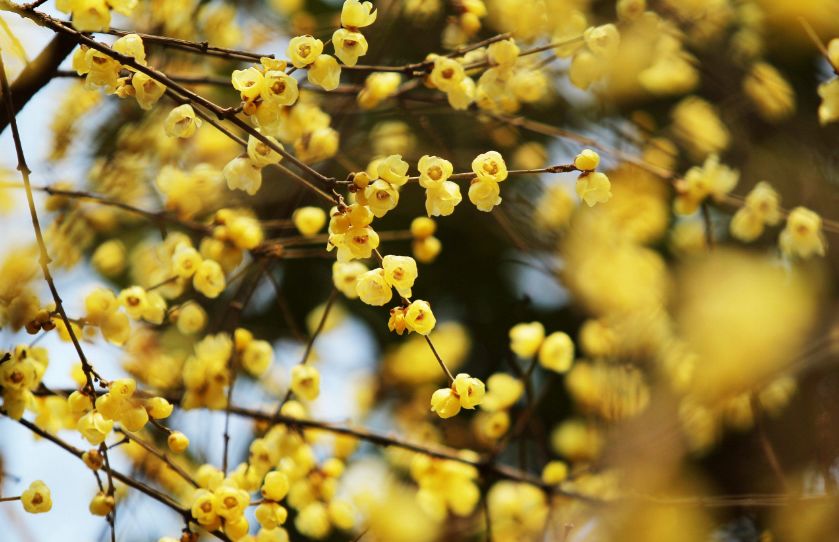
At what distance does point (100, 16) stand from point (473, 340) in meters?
1.69

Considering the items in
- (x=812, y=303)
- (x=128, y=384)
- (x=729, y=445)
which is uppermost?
(x=128, y=384)

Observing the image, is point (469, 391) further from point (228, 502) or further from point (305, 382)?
point (305, 382)

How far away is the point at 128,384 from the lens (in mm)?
915

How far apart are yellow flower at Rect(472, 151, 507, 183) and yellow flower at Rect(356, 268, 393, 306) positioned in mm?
149

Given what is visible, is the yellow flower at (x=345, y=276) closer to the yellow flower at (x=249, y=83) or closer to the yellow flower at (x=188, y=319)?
the yellow flower at (x=188, y=319)

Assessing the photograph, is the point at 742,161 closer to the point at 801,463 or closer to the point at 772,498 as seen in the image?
the point at 801,463

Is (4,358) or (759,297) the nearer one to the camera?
(4,358)

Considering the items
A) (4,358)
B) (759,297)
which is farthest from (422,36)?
(759,297)

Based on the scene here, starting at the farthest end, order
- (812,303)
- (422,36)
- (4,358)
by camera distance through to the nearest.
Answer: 1. (812,303)
2. (422,36)
3. (4,358)

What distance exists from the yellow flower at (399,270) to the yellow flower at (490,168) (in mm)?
122

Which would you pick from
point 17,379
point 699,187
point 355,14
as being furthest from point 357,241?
point 699,187

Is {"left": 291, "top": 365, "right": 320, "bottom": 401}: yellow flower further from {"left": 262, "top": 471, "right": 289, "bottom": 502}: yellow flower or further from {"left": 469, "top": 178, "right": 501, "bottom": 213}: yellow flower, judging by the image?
{"left": 469, "top": 178, "right": 501, "bottom": 213}: yellow flower

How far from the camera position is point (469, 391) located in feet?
2.98

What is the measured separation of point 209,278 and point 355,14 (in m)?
0.48
